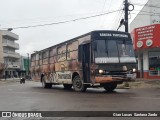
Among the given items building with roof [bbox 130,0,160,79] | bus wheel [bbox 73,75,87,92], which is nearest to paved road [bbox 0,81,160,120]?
bus wheel [bbox 73,75,87,92]

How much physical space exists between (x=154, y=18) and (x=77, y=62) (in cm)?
3085

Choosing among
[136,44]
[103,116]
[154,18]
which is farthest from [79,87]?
[154,18]

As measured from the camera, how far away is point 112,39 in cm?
1823

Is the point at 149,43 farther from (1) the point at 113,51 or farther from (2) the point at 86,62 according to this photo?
(1) the point at 113,51

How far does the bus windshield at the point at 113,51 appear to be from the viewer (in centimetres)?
1770

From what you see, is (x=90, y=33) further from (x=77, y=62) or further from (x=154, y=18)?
(x=154, y=18)

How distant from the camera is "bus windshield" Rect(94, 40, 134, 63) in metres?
17.7

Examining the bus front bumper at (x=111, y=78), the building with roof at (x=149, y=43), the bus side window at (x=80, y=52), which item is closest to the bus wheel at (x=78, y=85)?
the bus side window at (x=80, y=52)

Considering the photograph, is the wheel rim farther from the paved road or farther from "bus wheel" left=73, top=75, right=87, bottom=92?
the paved road

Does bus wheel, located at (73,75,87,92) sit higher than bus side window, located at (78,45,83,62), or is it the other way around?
bus side window, located at (78,45,83,62)

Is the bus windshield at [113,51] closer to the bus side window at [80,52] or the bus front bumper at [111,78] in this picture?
the bus front bumper at [111,78]

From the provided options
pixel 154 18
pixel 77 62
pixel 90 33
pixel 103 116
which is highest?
pixel 154 18

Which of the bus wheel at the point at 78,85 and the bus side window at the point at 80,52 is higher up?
the bus side window at the point at 80,52

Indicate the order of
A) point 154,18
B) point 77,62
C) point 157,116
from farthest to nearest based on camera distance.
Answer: point 154,18, point 77,62, point 157,116
